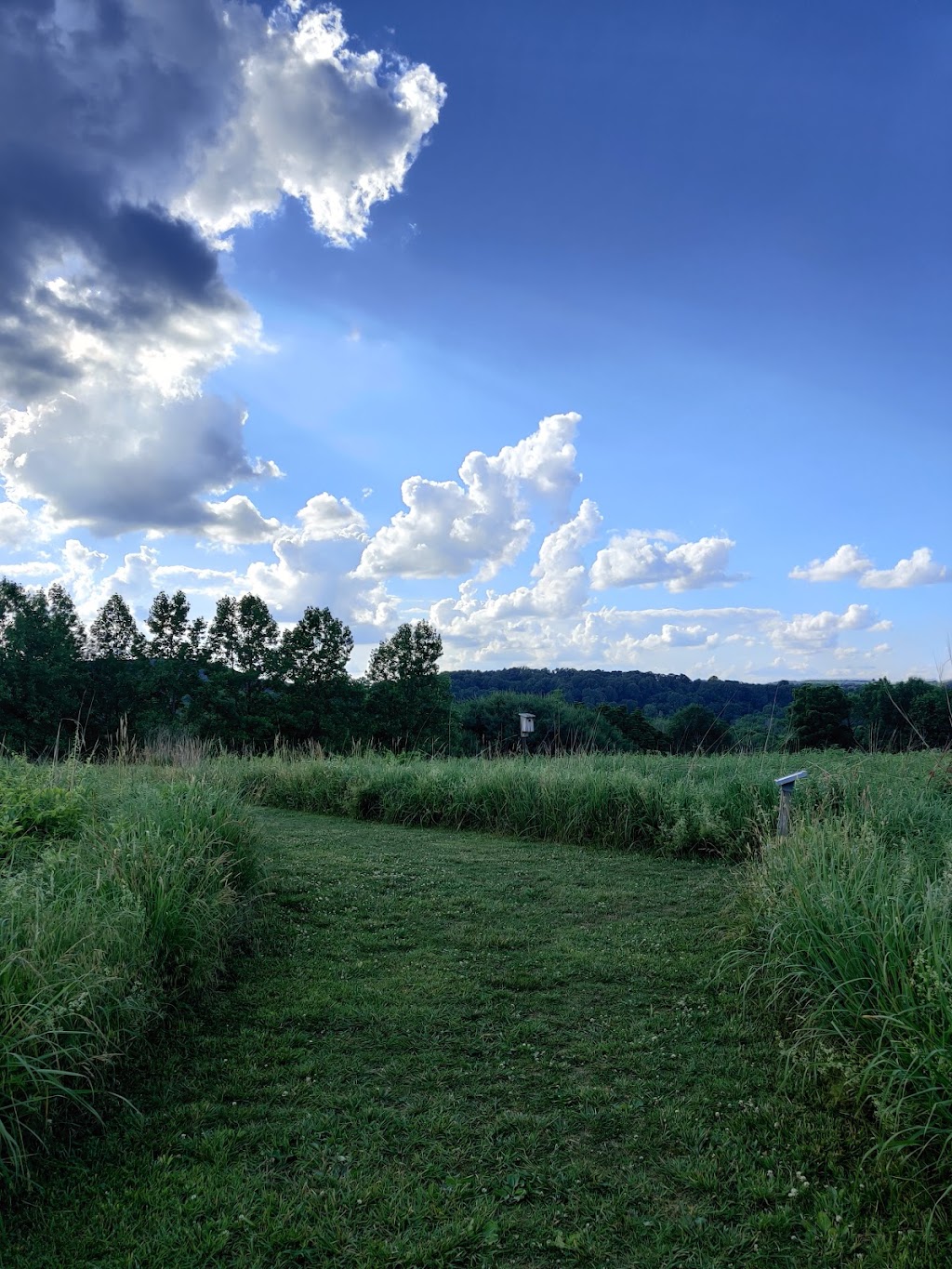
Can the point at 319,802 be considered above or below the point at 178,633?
below

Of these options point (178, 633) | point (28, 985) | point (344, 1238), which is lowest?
point (344, 1238)

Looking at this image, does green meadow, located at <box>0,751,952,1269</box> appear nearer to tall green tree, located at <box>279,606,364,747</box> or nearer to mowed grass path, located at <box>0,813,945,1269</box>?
mowed grass path, located at <box>0,813,945,1269</box>

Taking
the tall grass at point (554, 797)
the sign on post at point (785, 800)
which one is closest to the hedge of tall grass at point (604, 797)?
the tall grass at point (554, 797)

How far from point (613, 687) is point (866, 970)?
39004mm

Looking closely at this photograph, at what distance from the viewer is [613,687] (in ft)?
138

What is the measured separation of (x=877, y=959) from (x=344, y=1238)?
2291 millimetres

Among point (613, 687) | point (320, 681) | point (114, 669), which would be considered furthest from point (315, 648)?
point (613, 687)

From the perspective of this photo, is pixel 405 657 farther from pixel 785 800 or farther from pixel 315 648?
pixel 785 800

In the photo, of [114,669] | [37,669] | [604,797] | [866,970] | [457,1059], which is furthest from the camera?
[114,669]

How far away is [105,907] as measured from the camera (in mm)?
3885

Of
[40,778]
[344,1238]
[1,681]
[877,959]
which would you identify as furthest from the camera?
[1,681]

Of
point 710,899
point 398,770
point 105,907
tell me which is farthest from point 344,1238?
point 398,770

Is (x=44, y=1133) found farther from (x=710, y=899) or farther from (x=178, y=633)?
(x=178, y=633)

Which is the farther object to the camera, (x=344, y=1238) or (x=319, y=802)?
(x=319, y=802)
